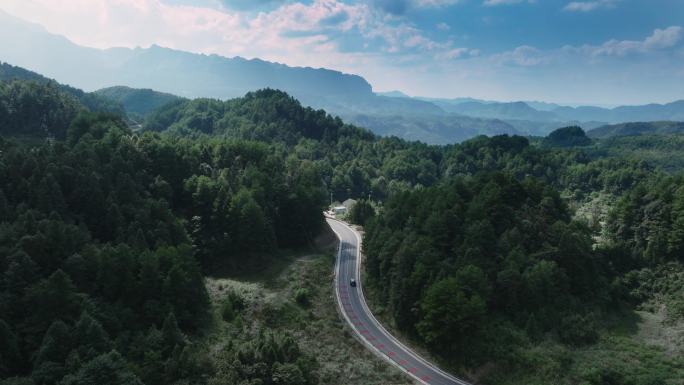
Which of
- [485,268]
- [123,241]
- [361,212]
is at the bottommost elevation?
[361,212]

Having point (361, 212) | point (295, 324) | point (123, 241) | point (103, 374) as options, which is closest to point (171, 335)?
point (103, 374)

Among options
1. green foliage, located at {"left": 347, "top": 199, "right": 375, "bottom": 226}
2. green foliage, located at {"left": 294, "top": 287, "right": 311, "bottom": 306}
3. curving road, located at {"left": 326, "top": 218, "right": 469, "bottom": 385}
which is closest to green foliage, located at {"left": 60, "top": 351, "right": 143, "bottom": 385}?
curving road, located at {"left": 326, "top": 218, "right": 469, "bottom": 385}

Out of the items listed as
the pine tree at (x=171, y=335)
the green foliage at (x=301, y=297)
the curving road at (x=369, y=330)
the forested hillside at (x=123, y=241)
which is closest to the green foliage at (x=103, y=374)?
the forested hillside at (x=123, y=241)

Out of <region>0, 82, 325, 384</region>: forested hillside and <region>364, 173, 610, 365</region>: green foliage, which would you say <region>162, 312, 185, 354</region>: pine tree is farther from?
<region>364, 173, 610, 365</region>: green foliage

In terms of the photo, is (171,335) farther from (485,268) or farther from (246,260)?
(485,268)

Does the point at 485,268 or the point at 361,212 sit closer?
the point at 485,268

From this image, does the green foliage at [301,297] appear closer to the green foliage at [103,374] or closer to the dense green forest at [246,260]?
the dense green forest at [246,260]
